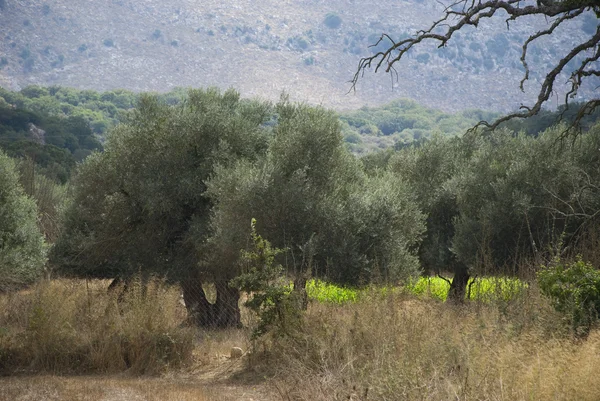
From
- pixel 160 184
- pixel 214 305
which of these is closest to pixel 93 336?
pixel 160 184

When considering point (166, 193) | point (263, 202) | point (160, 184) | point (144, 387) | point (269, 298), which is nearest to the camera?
point (144, 387)

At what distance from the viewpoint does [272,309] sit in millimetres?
11500

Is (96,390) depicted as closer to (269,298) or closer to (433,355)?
(269,298)

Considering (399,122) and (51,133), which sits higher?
(399,122)

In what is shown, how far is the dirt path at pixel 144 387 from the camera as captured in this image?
934 centimetres

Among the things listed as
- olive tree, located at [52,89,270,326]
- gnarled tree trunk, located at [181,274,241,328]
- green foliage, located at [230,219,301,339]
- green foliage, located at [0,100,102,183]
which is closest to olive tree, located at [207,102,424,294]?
olive tree, located at [52,89,270,326]

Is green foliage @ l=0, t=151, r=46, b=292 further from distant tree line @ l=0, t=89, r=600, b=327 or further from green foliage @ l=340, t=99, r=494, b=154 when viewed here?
green foliage @ l=340, t=99, r=494, b=154

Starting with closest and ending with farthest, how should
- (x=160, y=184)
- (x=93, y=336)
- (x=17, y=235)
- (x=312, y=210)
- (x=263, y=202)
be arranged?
(x=93, y=336) < (x=263, y=202) < (x=312, y=210) < (x=160, y=184) < (x=17, y=235)

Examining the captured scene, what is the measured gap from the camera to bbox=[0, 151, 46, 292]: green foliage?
2448 centimetres

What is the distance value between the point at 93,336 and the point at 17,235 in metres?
15.2

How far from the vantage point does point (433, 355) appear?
8.21m

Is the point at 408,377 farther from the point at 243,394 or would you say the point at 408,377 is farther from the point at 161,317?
the point at 161,317

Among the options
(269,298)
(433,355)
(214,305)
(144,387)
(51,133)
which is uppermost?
(433,355)

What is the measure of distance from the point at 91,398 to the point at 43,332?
2.98 metres
